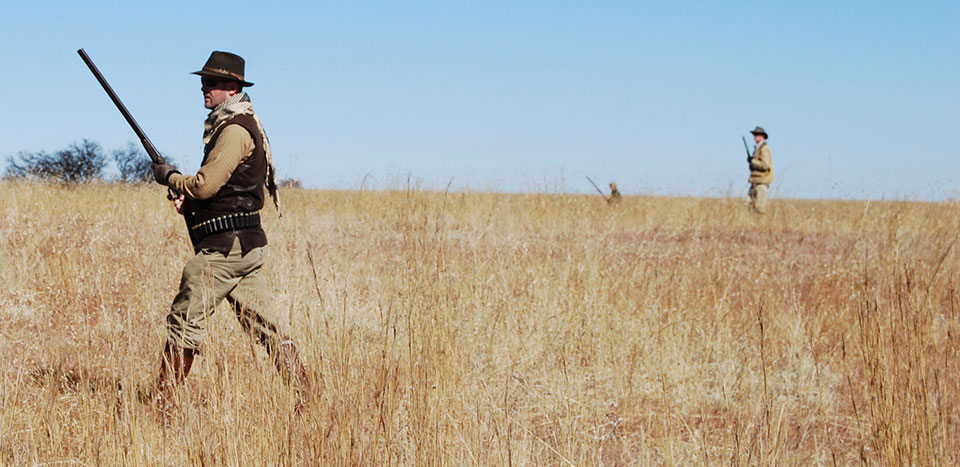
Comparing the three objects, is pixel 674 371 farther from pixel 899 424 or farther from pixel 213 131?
pixel 213 131

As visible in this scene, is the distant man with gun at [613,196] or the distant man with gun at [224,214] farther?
the distant man with gun at [613,196]

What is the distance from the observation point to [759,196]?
14.1m

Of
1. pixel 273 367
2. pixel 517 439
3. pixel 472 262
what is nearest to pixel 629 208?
pixel 472 262

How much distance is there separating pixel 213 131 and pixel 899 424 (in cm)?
310

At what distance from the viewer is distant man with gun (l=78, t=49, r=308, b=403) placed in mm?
3436

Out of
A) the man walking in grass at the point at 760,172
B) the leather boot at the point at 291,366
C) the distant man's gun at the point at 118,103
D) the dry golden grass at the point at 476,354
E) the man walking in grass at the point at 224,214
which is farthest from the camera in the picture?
the man walking in grass at the point at 760,172

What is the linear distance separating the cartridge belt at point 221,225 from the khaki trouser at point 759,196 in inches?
478

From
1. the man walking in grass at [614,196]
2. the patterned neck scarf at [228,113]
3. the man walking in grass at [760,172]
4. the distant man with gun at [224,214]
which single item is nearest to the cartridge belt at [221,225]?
the distant man with gun at [224,214]

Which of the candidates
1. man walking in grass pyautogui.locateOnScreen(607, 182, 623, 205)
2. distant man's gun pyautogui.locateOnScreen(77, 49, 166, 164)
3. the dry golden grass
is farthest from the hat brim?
man walking in grass pyautogui.locateOnScreen(607, 182, 623, 205)

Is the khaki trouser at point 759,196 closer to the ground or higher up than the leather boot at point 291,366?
higher up

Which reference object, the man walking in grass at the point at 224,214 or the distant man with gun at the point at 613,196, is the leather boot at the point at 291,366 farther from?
the distant man with gun at the point at 613,196

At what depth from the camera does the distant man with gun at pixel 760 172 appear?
13867 millimetres

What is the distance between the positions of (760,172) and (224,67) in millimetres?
12119

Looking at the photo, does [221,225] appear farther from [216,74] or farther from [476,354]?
A: [476,354]
